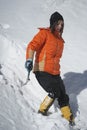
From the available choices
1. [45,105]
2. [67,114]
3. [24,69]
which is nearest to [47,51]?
[45,105]

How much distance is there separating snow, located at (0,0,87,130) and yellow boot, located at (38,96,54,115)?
12 centimetres

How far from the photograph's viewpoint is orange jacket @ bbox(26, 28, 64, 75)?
5.85 m

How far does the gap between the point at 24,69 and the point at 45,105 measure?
133 centimetres

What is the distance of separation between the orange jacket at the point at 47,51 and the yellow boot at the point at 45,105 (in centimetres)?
47

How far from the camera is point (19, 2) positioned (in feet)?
39.7

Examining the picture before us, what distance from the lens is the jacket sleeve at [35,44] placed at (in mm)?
5676

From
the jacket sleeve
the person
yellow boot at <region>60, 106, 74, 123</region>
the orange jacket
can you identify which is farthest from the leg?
the jacket sleeve

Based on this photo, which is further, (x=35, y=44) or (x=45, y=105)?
(x=45, y=105)

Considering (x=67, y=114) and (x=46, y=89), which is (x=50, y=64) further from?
(x=67, y=114)

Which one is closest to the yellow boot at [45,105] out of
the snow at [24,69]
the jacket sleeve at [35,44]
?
the snow at [24,69]

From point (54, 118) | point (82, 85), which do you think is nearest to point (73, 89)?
point (82, 85)

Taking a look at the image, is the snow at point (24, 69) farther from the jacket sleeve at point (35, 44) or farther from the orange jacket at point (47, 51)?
the jacket sleeve at point (35, 44)

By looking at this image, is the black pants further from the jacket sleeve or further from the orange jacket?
the jacket sleeve

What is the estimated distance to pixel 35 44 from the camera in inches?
225
